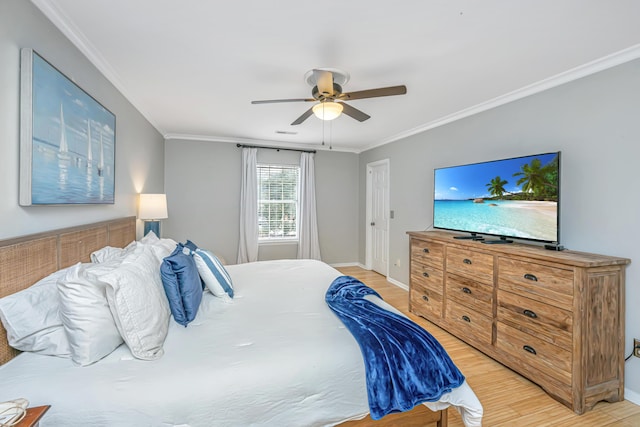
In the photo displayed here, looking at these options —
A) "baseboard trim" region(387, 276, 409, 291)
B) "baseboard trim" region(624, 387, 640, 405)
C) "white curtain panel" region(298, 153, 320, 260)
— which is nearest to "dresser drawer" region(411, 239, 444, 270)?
"baseboard trim" region(387, 276, 409, 291)

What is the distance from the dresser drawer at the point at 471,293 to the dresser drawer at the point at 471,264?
0.06 metres

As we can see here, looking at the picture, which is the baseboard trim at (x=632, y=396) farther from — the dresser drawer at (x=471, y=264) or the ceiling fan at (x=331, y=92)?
the ceiling fan at (x=331, y=92)

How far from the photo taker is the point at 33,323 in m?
1.24

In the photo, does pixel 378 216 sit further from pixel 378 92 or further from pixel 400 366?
pixel 400 366

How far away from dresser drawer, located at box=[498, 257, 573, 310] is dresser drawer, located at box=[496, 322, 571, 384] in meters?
0.32

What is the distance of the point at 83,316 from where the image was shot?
4.00 feet

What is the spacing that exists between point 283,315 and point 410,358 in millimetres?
765

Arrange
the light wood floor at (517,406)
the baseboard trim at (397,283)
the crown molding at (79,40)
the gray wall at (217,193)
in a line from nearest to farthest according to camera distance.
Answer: the crown molding at (79,40) → the light wood floor at (517,406) → the baseboard trim at (397,283) → the gray wall at (217,193)

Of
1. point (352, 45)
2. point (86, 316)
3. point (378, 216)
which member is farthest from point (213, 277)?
point (378, 216)

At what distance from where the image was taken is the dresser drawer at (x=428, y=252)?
120 inches

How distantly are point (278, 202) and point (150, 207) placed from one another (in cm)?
241

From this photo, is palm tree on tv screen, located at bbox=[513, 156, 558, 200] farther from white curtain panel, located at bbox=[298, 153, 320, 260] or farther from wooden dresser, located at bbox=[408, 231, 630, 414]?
white curtain panel, located at bbox=[298, 153, 320, 260]

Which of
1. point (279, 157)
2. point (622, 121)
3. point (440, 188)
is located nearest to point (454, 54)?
point (622, 121)

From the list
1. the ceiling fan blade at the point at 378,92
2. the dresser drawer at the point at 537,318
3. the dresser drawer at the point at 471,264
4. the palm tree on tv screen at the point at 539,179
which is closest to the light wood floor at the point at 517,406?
the dresser drawer at the point at 537,318
